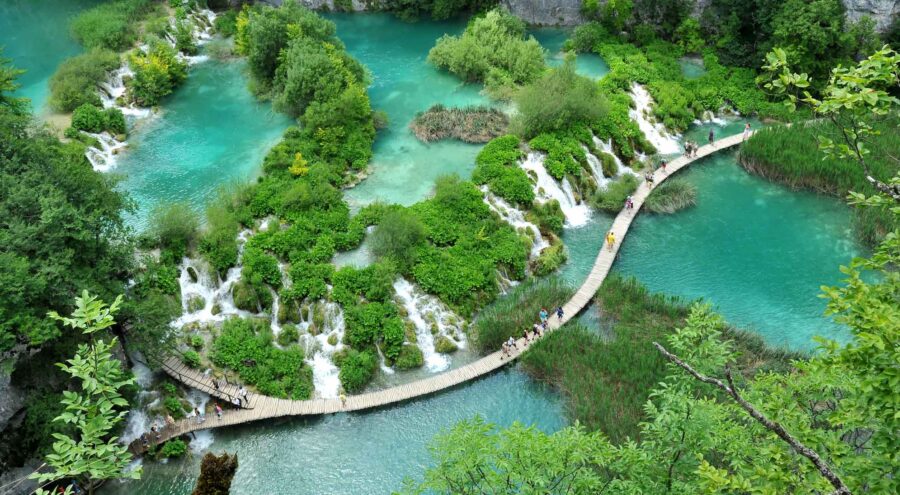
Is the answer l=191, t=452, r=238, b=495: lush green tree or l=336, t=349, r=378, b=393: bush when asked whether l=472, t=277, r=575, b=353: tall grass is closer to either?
l=336, t=349, r=378, b=393: bush

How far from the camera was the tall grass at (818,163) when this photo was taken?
35.5 meters

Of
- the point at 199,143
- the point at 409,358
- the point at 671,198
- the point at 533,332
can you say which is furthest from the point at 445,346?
the point at 199,143

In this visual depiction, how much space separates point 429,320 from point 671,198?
54.0 feet

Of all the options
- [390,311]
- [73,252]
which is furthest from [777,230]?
[73,252]

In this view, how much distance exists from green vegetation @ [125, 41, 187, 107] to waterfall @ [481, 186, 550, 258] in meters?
26.9

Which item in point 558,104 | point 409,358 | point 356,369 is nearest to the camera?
point 356,369

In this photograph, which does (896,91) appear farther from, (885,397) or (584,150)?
(885,397)

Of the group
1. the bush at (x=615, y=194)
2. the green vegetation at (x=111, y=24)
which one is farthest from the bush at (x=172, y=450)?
the green vegetation at (x=111, y=24)

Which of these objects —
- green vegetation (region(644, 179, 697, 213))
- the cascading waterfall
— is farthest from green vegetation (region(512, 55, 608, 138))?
the cascading waterfall

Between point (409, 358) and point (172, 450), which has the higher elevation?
point (409, 358)

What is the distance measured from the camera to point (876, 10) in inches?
1779

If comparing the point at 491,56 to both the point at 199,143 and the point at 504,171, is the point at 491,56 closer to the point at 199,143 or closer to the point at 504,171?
the point at 504,171

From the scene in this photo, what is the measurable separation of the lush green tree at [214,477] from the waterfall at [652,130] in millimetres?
34549

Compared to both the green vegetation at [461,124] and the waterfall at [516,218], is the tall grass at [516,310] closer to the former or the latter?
the waterfall at [516,218]
